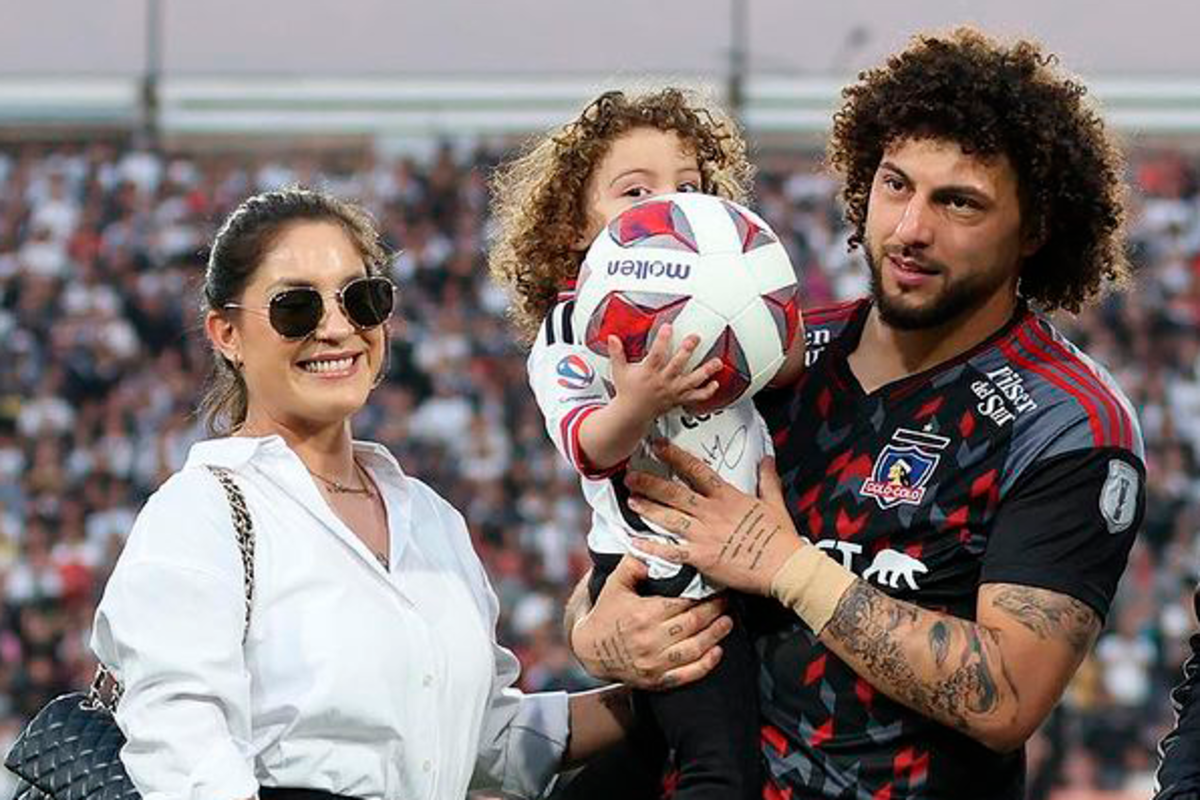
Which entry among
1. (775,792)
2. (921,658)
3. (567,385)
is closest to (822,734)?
(775,792)

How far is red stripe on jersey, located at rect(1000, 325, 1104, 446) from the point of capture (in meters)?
4.12

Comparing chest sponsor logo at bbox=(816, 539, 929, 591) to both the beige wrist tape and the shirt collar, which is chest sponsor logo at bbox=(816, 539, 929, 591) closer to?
the beige wrist tape

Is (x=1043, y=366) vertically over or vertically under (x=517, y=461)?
over

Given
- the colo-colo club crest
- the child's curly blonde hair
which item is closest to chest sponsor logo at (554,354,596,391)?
the child's curly blonde hair

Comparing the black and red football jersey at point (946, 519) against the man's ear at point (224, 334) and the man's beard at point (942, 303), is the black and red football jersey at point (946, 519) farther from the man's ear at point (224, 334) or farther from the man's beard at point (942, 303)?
the man's ear at point (224, 334)

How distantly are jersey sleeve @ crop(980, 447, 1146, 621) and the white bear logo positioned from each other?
14 cm

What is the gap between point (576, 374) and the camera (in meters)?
4.38

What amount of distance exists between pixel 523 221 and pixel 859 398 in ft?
2.88

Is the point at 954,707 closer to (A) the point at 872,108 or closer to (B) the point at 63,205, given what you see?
(A) the point at 872,108

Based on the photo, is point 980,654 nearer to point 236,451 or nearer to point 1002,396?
point 1002,396

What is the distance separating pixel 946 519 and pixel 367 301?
118cm

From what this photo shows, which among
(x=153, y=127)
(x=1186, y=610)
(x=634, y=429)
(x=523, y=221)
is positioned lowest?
(x=1186, y=610)

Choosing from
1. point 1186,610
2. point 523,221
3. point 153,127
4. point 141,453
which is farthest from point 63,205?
point 523,221

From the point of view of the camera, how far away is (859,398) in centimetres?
442
